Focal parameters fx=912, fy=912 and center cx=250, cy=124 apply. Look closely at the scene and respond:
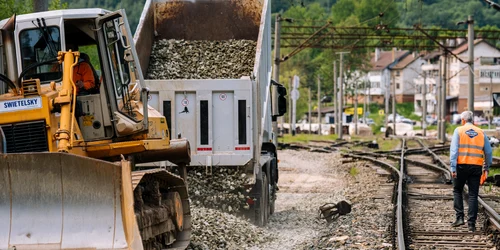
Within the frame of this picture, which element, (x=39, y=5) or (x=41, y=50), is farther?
(x=39, y=5)

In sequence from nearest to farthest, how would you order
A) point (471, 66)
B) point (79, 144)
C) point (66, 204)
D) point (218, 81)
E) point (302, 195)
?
point (66, 204), point (79, 144), point (218, 81), point (302, 195), point (471, 66)

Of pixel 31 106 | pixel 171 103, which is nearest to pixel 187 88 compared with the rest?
pixel 171 103

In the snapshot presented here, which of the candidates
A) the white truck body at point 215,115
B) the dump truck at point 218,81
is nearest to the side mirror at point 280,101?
the dump truck at point 218,81

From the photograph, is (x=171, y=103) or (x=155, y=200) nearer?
(x=155, y=200)

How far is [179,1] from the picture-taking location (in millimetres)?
17578

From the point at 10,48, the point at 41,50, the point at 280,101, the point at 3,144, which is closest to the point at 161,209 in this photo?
the point at 3,144

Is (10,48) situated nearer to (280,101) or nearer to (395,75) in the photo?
(280,101)

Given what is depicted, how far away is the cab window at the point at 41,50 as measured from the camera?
9.30 meters

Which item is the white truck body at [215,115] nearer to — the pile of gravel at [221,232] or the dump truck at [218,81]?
the dump truck at [218,81]

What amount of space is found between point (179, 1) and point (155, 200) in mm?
8319

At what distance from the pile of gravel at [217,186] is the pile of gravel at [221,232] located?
0.31 m

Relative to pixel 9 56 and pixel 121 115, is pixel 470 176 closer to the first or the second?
pixel 121 115

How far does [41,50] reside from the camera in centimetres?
938

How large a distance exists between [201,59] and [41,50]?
22.5 feet
